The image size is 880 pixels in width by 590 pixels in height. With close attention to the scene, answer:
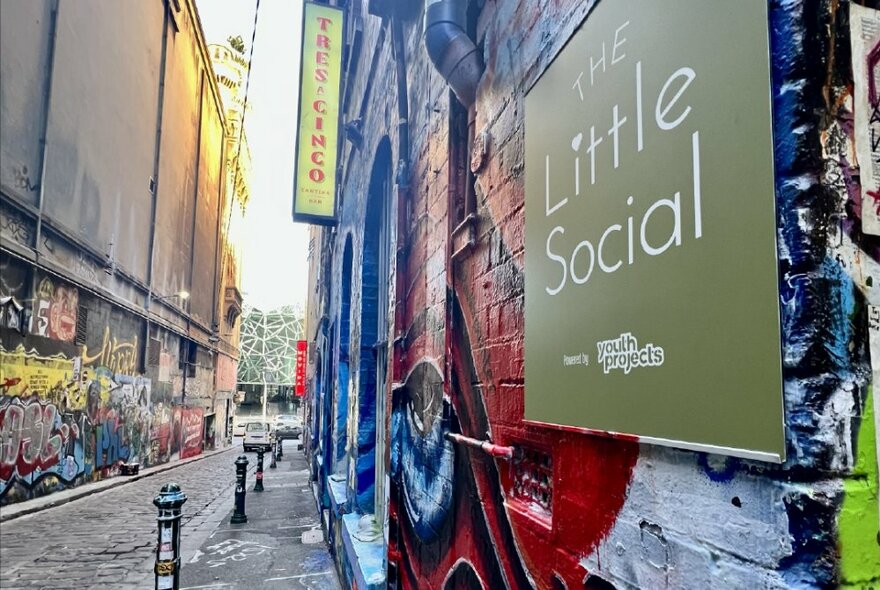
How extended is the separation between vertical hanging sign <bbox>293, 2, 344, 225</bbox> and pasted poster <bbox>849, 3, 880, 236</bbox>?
8.89 meters

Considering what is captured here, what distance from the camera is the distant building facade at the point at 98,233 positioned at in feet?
3.73

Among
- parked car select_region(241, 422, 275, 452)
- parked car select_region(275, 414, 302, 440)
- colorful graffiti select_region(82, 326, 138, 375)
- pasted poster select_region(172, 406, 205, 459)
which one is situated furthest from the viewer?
parked car select_region(275, 414, 302, 440)

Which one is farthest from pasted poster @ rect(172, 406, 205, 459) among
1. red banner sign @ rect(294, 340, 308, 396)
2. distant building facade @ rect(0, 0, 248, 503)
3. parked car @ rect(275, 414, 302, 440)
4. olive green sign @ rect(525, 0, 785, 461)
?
parked car @ rect(275, 414, 302, 440)

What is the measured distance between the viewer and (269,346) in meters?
57.1

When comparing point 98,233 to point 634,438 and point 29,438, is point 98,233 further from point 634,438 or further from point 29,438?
point 634,438

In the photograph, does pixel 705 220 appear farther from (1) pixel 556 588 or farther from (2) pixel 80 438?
(2) pixel 80 438

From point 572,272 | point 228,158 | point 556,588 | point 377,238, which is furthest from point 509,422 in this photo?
point 377,238

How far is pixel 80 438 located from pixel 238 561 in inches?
234

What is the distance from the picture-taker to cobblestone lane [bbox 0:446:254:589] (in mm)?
1235

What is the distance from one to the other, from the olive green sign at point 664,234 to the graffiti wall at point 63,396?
1.21 metres

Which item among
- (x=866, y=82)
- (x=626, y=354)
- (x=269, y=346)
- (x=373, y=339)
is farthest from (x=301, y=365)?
(x=866, y=82)

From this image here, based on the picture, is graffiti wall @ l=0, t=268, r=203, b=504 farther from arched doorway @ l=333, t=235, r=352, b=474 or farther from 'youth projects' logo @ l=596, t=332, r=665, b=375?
arched doorway @ l=333, t=235, r=352, b=474

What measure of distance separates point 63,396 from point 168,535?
1935 millimetres

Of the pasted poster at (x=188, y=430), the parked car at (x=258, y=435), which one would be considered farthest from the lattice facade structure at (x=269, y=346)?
the pasted poster at (x=188, y=430)
